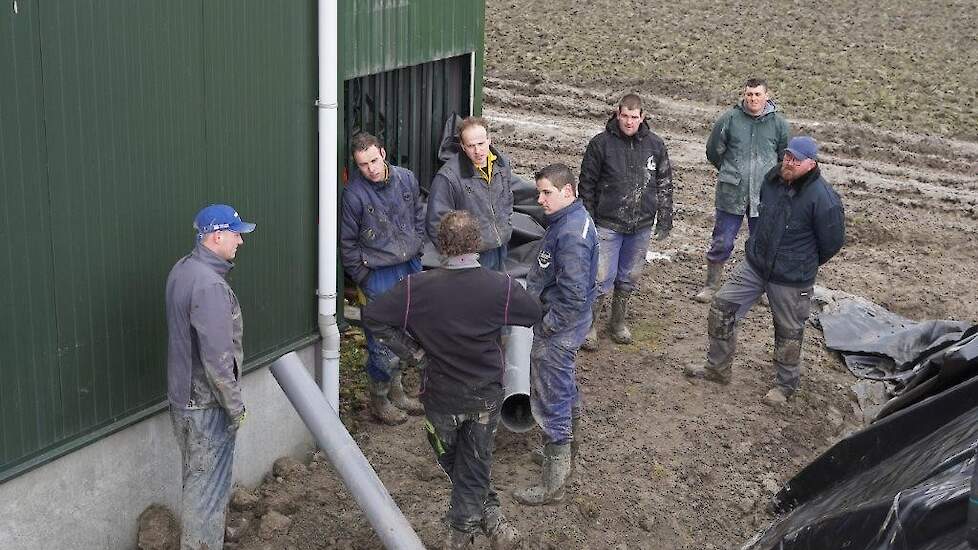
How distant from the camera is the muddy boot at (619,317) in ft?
31.7

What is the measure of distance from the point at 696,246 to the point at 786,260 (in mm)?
4139

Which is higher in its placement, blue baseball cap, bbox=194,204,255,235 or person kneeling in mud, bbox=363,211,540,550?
blue baseball cap, bbox=194,204,255,235

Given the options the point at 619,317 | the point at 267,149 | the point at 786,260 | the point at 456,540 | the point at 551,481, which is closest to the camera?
the point at 456,540

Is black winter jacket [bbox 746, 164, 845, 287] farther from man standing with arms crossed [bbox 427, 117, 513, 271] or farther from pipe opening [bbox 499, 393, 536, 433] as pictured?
pipe opening [bbox 499, 393, 536, 433]

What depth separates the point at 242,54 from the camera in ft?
21.1

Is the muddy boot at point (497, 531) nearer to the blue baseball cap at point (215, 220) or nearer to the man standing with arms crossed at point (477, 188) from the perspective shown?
the man standing with arms crossed at point (477, 188)

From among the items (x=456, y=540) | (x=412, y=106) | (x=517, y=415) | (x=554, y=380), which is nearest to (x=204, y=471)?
(x=456, y=540)

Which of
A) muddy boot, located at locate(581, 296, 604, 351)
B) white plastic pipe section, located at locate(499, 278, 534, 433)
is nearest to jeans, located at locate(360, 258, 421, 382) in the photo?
white plastic pipe section, located at locate(499, 278, 534, 433)

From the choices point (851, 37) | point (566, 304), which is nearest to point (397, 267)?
point (566, 304)

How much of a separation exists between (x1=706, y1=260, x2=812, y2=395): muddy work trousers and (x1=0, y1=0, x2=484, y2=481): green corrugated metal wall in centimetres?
335

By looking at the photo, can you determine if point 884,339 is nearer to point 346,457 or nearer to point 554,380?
point 554,380

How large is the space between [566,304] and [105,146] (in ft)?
9.04

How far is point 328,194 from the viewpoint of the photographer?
7168 mm

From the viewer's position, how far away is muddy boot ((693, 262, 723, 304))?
1075cm
